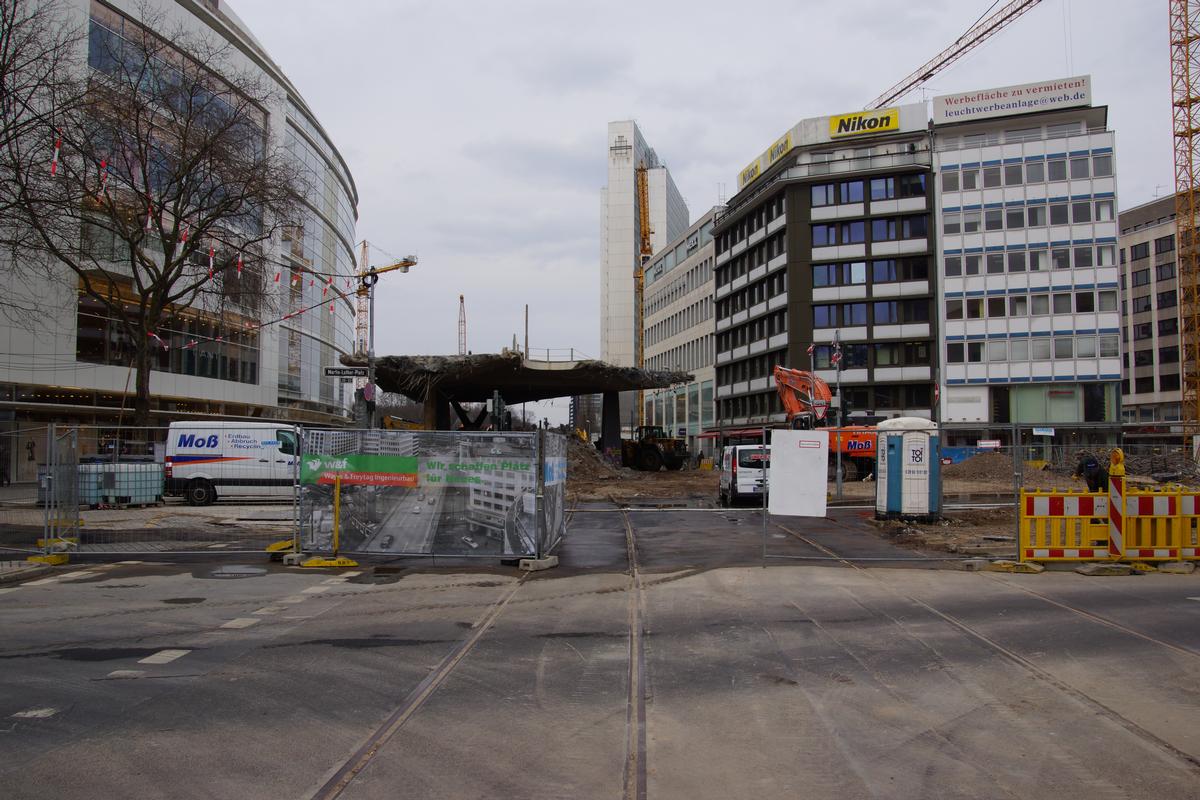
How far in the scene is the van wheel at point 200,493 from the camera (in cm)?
2155

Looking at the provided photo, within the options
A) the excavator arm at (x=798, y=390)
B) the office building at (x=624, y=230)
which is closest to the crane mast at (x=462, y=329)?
the office building at (x=624, y=230)

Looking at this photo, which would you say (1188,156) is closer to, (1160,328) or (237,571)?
(1160,328)

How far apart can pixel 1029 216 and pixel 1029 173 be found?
2.99m

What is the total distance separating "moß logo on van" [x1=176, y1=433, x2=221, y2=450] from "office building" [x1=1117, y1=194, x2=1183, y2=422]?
85.6 metres

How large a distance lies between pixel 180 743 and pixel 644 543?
36.9 feet

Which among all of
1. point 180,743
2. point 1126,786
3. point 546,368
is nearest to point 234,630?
point 180,743

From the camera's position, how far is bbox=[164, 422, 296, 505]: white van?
21766mm

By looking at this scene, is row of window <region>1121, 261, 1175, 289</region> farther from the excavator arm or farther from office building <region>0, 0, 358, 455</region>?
office building <region>0, 0, 358, 455</region>

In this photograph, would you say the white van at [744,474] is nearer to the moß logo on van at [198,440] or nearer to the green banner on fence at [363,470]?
the green banner on fence at [363,470]

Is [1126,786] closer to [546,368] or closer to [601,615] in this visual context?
[601,615]

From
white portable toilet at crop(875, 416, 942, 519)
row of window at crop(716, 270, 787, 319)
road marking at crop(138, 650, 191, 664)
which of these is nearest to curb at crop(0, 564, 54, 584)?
road marking at crop(138, 650, 191, 664)

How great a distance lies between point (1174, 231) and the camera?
82.9m

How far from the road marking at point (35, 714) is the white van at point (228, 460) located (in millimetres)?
16417

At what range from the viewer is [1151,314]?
3418 inches
